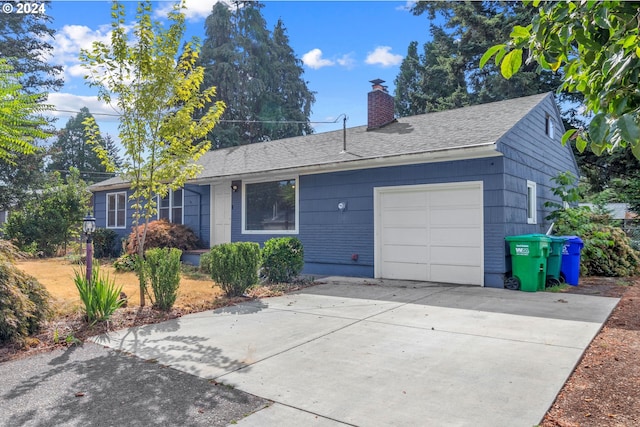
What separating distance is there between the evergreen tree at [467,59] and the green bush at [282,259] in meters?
15.3

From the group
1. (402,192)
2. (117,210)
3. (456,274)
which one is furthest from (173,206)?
(456,274)

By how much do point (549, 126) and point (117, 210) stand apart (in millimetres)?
15178

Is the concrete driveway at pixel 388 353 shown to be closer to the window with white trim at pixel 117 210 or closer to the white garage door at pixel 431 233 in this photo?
the white garage door at pixel 431 233

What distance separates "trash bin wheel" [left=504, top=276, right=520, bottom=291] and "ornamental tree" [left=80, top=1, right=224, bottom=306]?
598cm

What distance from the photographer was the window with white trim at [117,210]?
15531mm

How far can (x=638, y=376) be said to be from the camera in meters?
3.39

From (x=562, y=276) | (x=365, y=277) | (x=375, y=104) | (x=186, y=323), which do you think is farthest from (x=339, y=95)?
(x=186, y=323)

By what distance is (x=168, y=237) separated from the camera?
11.9 m

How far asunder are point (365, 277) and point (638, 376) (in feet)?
20.0

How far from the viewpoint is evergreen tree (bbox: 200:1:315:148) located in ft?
101

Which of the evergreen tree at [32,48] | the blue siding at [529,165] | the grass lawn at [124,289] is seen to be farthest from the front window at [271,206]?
the evergreen tree at [32,48]

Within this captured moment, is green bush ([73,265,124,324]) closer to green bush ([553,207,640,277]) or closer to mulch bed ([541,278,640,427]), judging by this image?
mulch bed ([541,278,640,427])

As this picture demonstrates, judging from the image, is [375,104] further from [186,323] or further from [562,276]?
[186,323]

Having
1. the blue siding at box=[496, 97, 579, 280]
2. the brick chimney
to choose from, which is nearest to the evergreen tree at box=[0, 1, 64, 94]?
the brick chimney
